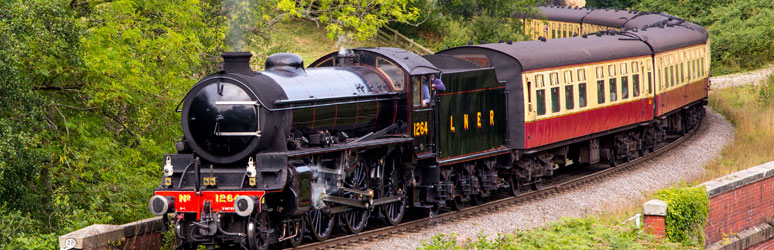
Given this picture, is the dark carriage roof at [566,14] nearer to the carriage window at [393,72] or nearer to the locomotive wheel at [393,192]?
the carriage window at [393,72]

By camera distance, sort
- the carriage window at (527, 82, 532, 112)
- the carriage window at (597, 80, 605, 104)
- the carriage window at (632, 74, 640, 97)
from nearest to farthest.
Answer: the carriage window at (527, 82, 532, 112)
the carriage window at (597, 80, 605, 104)
the carriage window at (632, 74, 640, 97)

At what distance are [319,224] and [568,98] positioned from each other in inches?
320

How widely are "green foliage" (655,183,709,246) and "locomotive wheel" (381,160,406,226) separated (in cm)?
434

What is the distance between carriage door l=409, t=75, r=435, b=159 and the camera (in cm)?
1516

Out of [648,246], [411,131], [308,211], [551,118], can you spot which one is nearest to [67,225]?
[308,211]

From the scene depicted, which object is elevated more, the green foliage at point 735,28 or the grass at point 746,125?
the green foliage at point 735,28

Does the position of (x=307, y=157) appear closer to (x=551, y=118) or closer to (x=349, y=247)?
(x=349, y=247)

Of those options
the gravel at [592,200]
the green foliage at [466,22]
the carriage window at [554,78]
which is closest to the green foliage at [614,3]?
the green foliage at [466,22]

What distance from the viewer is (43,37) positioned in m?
13.8

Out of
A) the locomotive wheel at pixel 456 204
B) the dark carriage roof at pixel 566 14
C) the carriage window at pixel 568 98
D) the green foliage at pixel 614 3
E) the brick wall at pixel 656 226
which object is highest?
the green foliage at pixel 614 3

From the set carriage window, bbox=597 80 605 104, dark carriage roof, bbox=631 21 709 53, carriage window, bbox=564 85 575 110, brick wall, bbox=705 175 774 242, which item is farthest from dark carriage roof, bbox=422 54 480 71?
dark carriage roof, bbox=631 21 709 53

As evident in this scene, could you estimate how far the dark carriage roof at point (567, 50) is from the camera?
60.3ft

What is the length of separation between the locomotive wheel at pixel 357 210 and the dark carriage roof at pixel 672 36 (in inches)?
522

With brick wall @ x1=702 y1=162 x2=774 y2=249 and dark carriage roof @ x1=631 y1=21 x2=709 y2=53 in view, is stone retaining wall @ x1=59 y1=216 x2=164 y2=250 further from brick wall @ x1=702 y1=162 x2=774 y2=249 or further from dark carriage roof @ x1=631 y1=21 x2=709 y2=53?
dark carriage roof @ x1=631 y1=21 x2=709 y2=53
